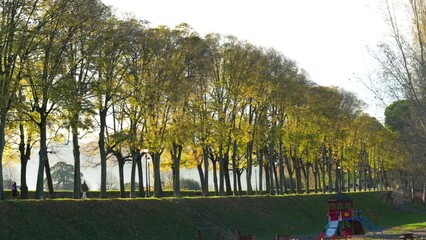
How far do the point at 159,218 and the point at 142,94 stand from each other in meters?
10.9

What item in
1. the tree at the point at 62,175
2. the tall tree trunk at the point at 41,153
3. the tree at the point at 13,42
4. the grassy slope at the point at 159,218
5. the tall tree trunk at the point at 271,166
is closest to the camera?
the grassy slope at the point at 159,218

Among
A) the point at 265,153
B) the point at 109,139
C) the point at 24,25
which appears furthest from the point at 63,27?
the point at 265,153

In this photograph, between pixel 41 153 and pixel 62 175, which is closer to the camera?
pixel 41 153

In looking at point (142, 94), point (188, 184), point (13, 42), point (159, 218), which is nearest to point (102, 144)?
point (142, 94)

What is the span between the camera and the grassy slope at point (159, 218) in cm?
3225

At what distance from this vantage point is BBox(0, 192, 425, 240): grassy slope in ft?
106

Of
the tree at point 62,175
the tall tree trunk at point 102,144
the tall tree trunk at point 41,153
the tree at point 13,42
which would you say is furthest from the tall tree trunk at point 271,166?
the tree at point 62,175

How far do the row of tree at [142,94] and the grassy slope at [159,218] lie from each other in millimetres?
4371

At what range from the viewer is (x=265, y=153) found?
78.3 metres

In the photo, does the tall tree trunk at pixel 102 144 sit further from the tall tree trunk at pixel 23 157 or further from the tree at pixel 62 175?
the tree at pixel 62 175

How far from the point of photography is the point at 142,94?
163ft

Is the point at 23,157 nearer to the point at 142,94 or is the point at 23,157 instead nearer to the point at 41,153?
the point at 41,153

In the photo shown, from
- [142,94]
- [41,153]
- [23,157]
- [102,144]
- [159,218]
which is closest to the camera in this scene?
[41,153]

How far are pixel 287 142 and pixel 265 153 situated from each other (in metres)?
5.64
